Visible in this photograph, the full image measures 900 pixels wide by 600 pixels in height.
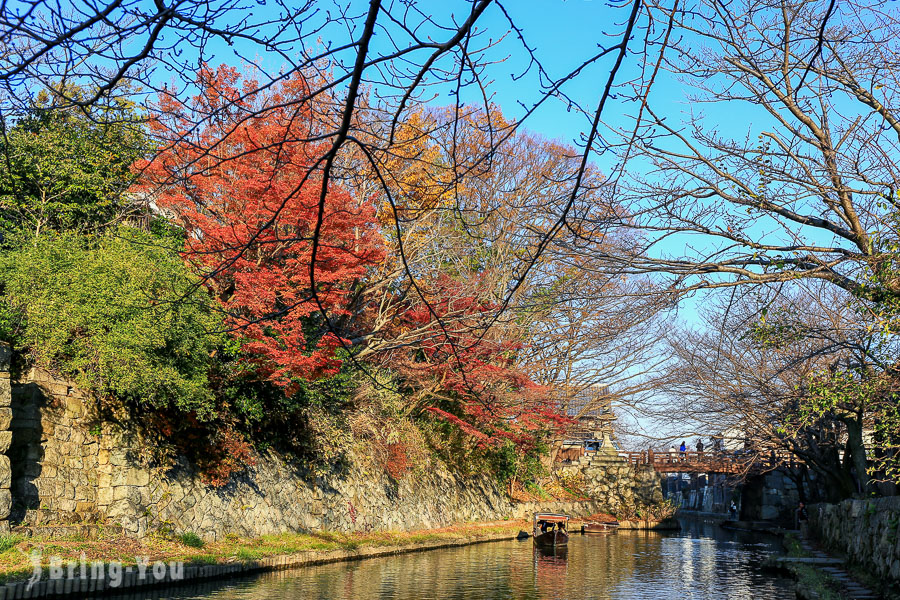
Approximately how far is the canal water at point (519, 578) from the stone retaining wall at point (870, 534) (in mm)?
1683

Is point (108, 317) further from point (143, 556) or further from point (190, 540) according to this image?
point (190, 540)

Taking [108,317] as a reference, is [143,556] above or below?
below

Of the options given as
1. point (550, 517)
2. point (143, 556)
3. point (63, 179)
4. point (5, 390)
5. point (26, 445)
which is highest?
point (63, 179)

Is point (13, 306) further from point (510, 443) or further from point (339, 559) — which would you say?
point (510, 443)

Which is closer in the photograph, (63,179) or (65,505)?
(65,505)

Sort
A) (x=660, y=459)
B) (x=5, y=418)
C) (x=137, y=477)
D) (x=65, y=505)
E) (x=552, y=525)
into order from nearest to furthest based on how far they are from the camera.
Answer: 1. (x=5, y=418)
2. (x=65, y=505)
3. (x=137, y=477)
4. (x=552, y=525)
5. (x=660, y=459)

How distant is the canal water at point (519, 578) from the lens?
497 inches

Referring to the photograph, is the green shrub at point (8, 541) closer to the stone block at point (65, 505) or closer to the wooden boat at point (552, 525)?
the stone block at point (65, 505)

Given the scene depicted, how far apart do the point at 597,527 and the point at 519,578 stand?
21.7m

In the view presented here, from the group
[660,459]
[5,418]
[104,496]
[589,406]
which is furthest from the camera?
[660,459]

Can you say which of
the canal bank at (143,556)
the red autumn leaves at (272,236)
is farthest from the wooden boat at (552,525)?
the red autumn leaves at (272,236)

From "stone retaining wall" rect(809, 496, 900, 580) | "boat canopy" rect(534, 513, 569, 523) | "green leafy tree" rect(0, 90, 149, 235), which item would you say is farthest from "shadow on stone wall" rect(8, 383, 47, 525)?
"boat canopy" rect(534, 513, 569, 523)

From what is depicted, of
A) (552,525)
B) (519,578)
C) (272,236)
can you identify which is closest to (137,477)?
(272,236)

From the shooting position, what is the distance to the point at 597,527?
36.2 meters
